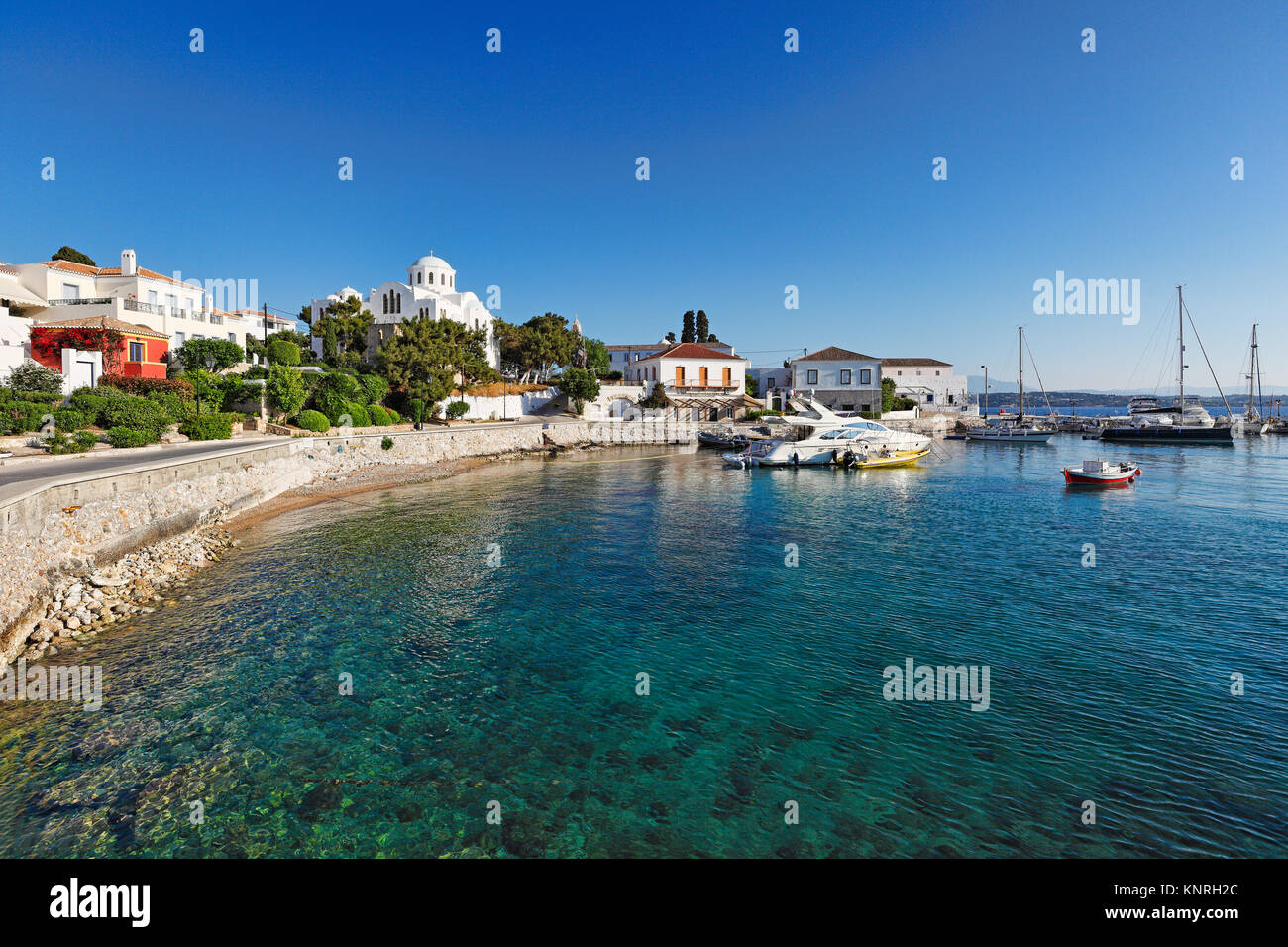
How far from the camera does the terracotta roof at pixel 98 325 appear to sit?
3253 centimetres

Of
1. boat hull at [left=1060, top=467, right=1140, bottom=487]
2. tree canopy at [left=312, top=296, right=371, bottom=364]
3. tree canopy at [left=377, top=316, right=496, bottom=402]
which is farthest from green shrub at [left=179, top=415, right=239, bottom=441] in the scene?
boat hull at [left=1060, top=467, right=1140, bottom=487]

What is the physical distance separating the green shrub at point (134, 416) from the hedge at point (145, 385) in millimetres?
5811

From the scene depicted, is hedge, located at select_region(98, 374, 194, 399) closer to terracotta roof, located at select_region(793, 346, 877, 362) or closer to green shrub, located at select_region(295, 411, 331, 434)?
green shrub, located at select_region(295, 411, 331, 434)

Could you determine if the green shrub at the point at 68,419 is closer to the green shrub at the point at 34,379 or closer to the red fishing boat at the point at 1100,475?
the green shrub at the point at 34,379

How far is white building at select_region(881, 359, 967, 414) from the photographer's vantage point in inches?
3573

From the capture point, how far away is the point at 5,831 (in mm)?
6176

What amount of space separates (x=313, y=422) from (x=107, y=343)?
12319 millimetres

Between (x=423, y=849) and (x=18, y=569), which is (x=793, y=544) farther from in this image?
(x=18, y=569)

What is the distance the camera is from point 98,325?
33.4 m

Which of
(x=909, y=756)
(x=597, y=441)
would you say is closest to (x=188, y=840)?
(x=909, y=756)

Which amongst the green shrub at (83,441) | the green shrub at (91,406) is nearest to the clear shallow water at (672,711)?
the green shrub at (83,441)

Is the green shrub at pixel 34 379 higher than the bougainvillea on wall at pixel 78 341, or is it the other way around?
the bougainvillea on wall at pixel 78 341

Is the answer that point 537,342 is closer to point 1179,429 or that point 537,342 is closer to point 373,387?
point 373,387

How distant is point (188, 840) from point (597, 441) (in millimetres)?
51642
